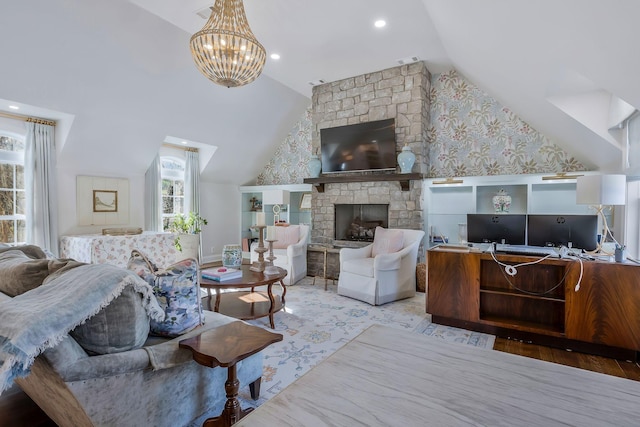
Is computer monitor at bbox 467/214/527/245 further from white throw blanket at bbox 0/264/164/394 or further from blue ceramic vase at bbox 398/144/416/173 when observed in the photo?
white throw blanket at bbox 0/264/164/394

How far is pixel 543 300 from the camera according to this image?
2.97m

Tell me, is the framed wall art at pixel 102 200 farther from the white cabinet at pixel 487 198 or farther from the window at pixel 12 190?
the white cabinet at pixel 487 198

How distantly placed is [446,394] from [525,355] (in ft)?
7.64

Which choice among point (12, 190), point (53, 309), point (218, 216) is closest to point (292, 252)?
point (218, 216)

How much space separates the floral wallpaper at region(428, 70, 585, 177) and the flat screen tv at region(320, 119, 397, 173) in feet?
2.29

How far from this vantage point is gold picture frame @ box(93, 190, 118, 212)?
504cm

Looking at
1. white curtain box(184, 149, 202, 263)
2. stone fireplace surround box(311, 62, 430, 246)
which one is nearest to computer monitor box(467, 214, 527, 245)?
stone fireplace surround box(311, 62, 430, 246)

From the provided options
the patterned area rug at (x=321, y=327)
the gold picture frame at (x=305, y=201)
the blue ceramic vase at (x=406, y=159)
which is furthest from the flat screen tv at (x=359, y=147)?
the patterned area rug at (x=321, y=327)

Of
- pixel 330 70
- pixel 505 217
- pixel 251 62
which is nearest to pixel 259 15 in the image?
pixel 251 62

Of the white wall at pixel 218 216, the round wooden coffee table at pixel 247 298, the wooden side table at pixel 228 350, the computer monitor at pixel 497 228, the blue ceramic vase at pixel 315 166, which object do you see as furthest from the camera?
the white wall at pixel 218 216

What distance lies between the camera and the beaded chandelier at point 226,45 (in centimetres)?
243

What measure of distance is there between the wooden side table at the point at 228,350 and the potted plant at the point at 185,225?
4.50m

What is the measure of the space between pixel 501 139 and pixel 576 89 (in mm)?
1303

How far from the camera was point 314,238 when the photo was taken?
5582 millimetres
